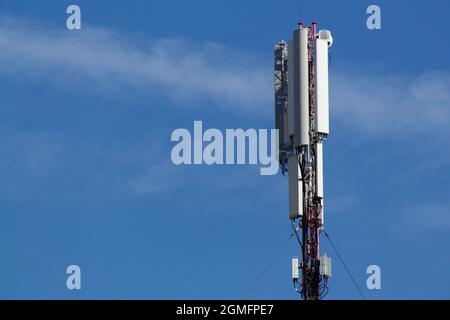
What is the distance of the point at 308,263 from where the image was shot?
185375mm

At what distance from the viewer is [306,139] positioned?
185125mm

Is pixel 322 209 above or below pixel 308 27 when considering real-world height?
below

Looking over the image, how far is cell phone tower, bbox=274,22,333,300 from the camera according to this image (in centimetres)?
18521

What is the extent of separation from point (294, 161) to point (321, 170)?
2.55 m

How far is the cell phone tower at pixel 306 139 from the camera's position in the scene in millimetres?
185212
